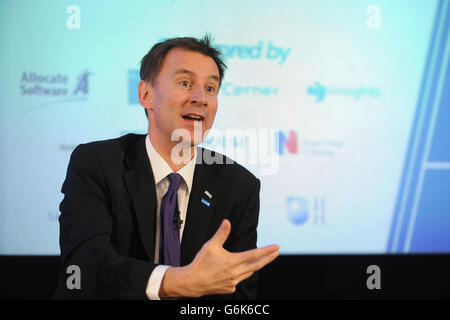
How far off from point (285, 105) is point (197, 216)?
1.49 m

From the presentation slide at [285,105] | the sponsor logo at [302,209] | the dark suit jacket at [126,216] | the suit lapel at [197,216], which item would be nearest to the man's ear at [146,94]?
the dark suit jacket at [126,216]

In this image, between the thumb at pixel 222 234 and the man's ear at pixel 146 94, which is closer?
the thumb at pixel 222 234

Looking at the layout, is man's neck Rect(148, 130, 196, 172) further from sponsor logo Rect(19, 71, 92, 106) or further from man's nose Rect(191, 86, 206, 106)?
sponsor logo Rect(19, 71, 92, 106)

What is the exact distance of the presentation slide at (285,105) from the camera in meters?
2.77

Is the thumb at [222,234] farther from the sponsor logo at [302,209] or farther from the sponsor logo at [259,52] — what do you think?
the sponsor logo at [259,52]

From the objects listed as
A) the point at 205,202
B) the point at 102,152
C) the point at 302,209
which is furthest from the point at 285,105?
the point at 102,152

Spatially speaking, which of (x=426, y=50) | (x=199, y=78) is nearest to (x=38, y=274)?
(x=199, y=78)

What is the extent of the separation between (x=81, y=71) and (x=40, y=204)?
92 cm

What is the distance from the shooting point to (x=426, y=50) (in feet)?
9.81

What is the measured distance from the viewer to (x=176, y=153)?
1750mm

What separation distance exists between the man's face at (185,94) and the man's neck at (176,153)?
23mm

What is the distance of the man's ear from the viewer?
A: 184cm

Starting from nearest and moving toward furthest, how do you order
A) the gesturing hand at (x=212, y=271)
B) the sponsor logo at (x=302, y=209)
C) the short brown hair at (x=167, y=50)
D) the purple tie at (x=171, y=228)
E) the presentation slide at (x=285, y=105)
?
1. the gesturing hand at (x=212, y=271)
2. the purple tie at (x=171, y=228)
3. the short brown hair at (x=167, y=50)
4. the presentation slide at (x=285, y=105)
5. the sponsor logo at (x=302, y=209)

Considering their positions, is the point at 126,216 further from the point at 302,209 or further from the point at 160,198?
the point at 302,209
